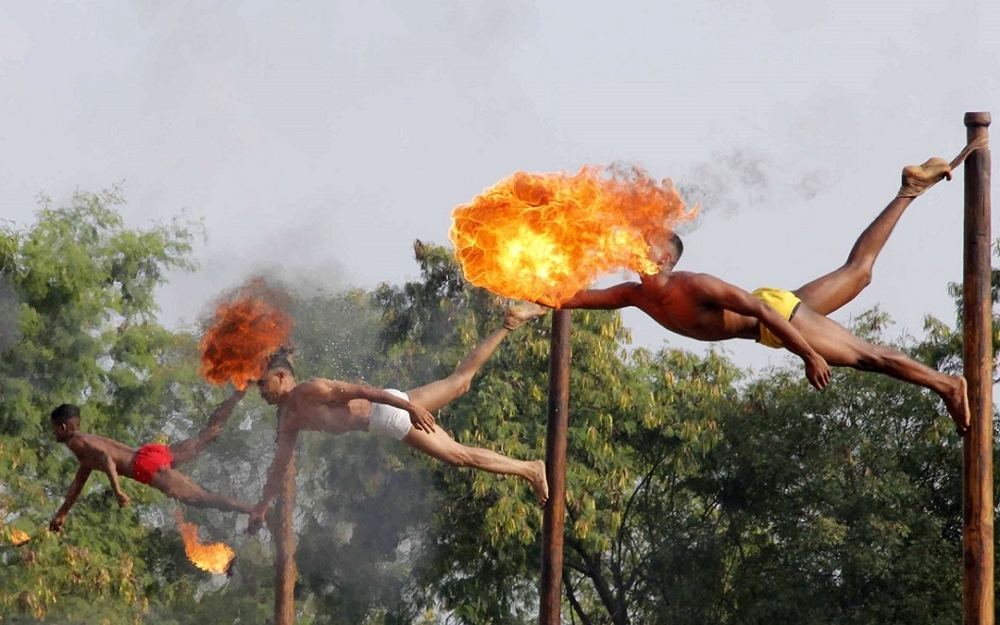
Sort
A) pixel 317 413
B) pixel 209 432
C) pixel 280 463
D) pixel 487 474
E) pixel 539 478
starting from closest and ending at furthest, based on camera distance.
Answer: pixel 317 413
pixel 280 463
pixel 209 432
pixel 539 478
pixel 487 474

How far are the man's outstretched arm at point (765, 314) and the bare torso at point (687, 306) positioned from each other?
0.03 m

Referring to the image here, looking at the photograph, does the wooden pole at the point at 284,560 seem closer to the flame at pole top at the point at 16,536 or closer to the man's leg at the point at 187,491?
the man's leg at the point at 187,491

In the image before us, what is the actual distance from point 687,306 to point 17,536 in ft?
55.3

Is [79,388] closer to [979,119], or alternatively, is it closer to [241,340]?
[241,340]

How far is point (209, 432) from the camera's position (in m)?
13.0

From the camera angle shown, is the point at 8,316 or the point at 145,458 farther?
the point at 8,316

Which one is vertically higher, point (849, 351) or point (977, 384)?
point (977, 384)

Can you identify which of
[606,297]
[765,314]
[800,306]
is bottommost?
[765,314]

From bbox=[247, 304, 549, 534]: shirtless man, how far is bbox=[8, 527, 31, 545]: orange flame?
12.3 meters

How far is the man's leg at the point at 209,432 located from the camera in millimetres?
12984

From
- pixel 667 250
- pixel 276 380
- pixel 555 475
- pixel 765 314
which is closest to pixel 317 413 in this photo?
pixel 276 380

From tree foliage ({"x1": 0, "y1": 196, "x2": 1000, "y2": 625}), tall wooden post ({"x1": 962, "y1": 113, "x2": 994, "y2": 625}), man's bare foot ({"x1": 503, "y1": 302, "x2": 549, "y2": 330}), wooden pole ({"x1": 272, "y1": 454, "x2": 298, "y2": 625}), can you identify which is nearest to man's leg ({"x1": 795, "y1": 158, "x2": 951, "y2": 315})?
tall wooden post ({"x1": 962, "y1": 113, "x2": 994, "y2": 625})

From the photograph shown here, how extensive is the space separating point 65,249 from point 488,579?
878 centimetres

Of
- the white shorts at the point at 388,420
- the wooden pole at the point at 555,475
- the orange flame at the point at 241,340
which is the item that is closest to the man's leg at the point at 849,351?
the white shorts at the point at 388,420
